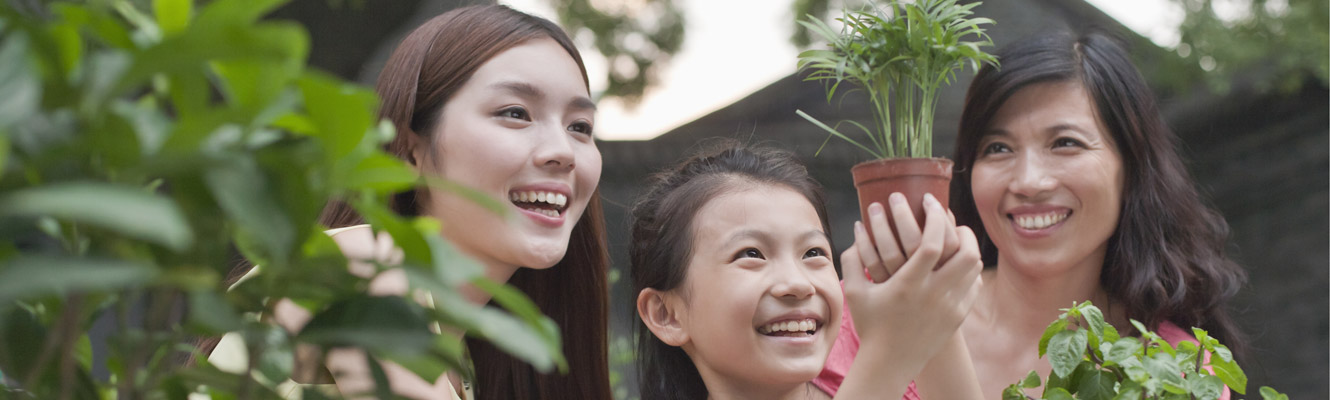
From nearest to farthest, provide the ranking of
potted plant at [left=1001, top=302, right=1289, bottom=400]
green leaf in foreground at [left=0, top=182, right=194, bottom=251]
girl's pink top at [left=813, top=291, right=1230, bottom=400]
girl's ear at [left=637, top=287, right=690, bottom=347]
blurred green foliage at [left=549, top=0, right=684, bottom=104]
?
green leaf in foreground at [left=0, top=182, right=194, bottom=251]
potted plant at [left=1001, top=302, right=1289, bottom=400]
girl's ear at [left=637, top=287, right=690, bottom=347]
girl's pink top at [left=813, top=291, right=1230, bottom=400]
blurred green foliage at [left=549, top=0, right=684, bottom=104]

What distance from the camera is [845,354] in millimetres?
2131

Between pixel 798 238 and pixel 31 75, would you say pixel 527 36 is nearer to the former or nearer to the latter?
pixel 798 238

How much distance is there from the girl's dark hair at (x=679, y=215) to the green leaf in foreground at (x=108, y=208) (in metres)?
1.38

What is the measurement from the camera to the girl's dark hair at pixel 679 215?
186 centimetres

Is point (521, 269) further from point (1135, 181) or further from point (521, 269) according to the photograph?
point (1135, 181)

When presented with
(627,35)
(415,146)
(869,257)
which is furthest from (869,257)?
(627,35)

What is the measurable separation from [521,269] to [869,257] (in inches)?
28.7

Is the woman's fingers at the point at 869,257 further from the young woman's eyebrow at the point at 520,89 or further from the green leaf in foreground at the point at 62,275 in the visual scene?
the green leaf in foreground at the point at 62,275

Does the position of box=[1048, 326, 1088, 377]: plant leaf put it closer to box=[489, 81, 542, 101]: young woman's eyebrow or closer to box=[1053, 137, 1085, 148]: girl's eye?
box=[489, 81, 542, 101]: young woman's eyebrow

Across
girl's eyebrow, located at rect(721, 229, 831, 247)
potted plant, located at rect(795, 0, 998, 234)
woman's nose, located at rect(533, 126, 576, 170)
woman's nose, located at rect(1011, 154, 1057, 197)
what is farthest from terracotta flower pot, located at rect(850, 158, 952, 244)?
woman's nose, located at rect(1011, 154, 1057, 197)

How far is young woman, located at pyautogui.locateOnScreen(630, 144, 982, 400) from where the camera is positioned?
54.1 inches

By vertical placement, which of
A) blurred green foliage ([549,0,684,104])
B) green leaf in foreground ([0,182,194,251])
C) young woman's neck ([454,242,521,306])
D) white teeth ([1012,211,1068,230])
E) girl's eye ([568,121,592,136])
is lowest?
blurred green foliage ([549,0,684,104])

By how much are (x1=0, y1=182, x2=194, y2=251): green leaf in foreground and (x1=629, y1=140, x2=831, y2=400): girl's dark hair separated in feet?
4.53

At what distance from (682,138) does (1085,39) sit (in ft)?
11.4
